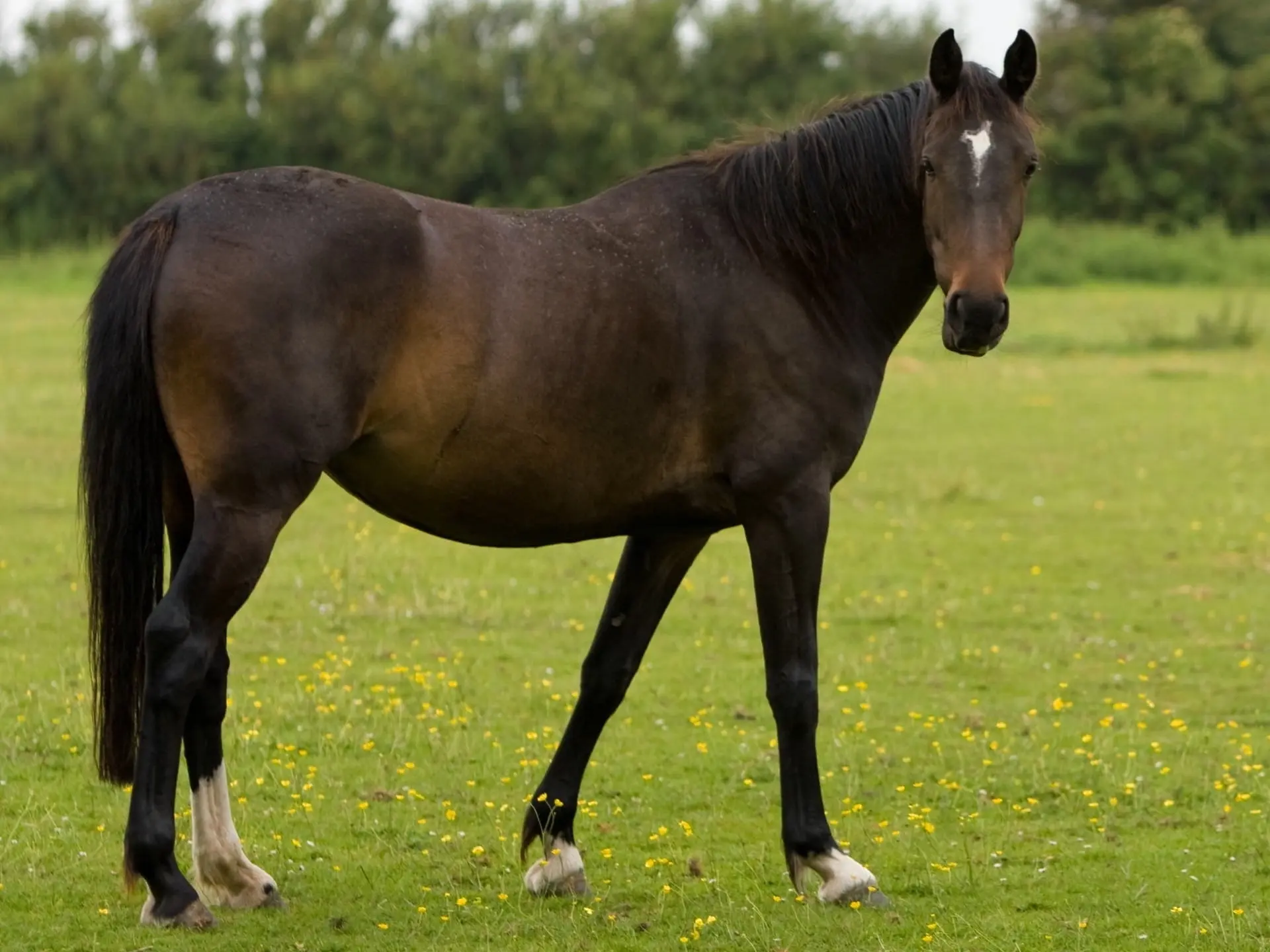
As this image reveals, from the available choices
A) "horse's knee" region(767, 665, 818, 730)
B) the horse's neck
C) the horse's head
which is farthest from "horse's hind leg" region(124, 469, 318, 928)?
the horse's head

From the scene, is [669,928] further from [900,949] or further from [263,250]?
[263,250]

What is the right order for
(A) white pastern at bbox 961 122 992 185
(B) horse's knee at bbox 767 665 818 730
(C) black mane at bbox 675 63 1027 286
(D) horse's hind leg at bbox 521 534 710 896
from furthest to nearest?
(D) horse's hind leg at bbox 521 534 710 896 < (C) black mane at bbox 675 63 1027 286 < (B) horse's knee at bbox 767 665 818 730 < (A) white pastern at bbox 961 122 992 185

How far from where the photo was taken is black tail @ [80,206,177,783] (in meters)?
4.80

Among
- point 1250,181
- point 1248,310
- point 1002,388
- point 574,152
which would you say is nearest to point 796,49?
point 574,152

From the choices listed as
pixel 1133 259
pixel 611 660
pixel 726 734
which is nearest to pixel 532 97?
pixel 1133 259

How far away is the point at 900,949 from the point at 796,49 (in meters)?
41.6

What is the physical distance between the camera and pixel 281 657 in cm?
895

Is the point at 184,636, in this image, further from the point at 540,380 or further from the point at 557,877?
the point at 557,877

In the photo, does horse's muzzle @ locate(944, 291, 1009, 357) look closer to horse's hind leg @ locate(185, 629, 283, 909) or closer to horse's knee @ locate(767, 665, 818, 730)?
horse's knee @ locate(767, 665, 818, 730)

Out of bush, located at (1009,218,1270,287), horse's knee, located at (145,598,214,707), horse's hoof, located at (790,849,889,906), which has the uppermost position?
horse's knee, located at (145,598,214,707)

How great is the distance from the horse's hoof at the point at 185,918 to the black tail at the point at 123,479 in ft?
1.46

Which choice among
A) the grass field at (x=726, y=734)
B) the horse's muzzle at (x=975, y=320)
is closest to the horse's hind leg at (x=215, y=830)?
the grass field at (x=726, y=734)

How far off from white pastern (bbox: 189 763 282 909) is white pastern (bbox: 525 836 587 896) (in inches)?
32.4

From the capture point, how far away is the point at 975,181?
5.06 metres
